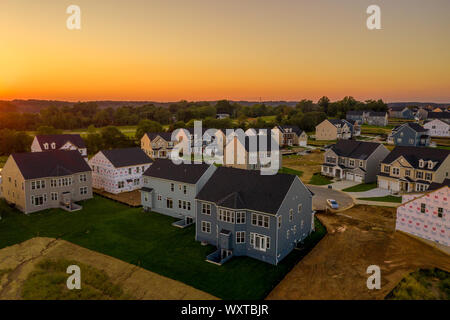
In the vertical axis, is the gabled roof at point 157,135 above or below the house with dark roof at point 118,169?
above

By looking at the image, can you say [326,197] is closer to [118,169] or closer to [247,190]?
[247,190]

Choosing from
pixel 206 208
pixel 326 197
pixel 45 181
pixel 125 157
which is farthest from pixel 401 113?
pixel 45 181

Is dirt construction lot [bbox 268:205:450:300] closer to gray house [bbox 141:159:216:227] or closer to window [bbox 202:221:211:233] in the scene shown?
window [bbox 202:221:211:233]

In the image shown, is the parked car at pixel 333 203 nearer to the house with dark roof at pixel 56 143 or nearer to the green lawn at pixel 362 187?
the green lawn at pixel 362 187

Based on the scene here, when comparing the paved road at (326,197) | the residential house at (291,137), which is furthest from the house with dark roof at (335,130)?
the paved road at (326,197)

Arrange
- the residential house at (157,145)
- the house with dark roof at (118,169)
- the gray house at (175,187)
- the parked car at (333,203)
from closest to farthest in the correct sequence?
the gray house at (175,187) < the parked car at (333,203) < the house with dark roof at (118,169) < the residential house at (157,145)

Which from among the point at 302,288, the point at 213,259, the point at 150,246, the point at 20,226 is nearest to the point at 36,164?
the point at 20,226
